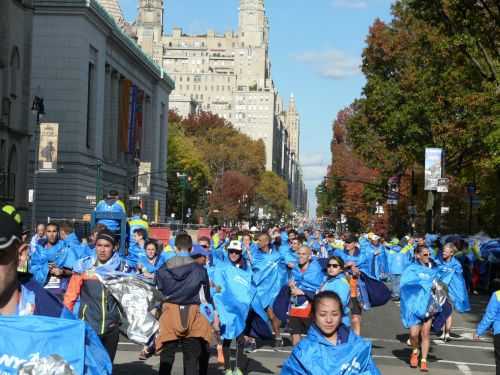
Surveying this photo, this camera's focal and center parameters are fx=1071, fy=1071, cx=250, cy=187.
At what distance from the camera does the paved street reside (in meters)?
13.8

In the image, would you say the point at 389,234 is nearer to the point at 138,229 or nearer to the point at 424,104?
the point at 424,104

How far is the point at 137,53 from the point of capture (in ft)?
337

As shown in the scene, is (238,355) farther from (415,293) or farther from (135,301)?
(135,301)

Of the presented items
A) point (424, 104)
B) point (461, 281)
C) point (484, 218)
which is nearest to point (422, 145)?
point (424, 104)

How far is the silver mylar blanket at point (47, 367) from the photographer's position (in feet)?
13.8

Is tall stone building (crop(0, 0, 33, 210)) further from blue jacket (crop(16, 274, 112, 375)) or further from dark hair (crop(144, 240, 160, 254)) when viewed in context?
blue jacket (crop(16, 274, 112, 375))

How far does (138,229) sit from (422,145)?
3157 cm

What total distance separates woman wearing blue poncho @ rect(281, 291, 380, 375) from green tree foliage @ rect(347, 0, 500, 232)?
2623 centimetres

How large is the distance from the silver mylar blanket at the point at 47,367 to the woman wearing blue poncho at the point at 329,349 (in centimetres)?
237

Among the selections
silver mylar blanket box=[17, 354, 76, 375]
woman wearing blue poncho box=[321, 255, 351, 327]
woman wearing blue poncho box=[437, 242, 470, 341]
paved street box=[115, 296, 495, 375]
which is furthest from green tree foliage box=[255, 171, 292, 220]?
silver mylar blanket box=[17, 354, 76, 375]

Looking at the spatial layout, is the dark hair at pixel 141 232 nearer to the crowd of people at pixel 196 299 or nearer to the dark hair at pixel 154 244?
the crowd of people at pixel 196 299

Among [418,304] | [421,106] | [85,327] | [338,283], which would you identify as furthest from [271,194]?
[85,327]

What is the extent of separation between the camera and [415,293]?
578 inches

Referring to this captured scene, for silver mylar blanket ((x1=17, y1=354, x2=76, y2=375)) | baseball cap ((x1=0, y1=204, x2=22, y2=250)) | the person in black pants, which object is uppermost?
baseball cap ((x1=0, y1=204, x2=22, y2=250))
